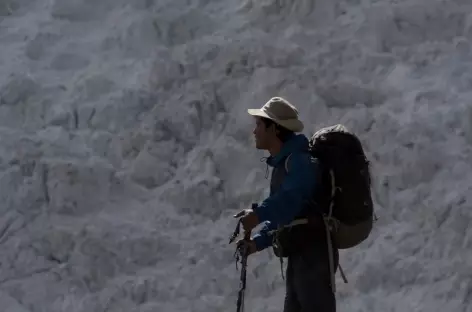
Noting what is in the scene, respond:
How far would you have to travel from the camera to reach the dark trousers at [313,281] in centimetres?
393

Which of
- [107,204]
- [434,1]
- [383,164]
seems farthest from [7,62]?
[434,1]

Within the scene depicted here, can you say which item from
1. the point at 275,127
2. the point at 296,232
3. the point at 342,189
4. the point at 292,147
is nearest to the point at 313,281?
the point at 296,232

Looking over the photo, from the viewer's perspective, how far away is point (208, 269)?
6719mm

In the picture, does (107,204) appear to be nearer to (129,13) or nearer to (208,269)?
(208,269)

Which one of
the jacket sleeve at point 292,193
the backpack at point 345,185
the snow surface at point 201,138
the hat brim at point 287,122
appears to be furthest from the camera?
the snow surface at point 201,138

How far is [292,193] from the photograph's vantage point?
12.1ft

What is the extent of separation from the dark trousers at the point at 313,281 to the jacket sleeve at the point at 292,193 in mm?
268

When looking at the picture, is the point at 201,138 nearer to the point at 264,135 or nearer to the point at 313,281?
the point at 264,135

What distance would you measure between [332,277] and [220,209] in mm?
3336

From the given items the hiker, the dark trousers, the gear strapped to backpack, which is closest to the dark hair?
the hiker

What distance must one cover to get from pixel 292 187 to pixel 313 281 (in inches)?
22.4

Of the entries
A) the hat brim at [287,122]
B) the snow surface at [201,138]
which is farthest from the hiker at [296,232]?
the snow surface at [201,138]

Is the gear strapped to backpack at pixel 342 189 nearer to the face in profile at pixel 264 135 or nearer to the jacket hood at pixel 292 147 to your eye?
the jacket hood at pixel 292 147

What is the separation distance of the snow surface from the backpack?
2.50 meters
